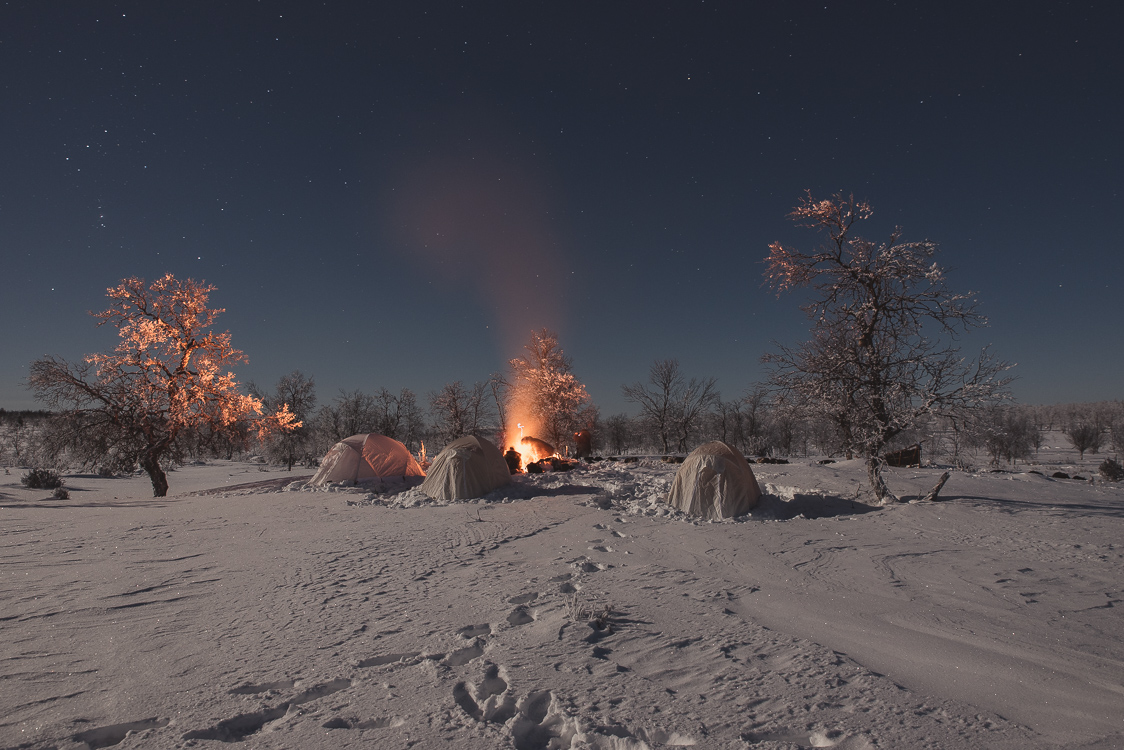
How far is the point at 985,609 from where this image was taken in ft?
17.7

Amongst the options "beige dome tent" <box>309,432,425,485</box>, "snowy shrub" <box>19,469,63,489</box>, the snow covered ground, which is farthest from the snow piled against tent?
"snowy shrub" <box>19,469,63,489</box>

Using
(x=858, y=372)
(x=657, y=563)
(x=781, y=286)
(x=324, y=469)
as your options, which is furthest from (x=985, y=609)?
→ (x=324, y=469)

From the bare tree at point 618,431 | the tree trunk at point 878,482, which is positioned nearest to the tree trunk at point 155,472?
the tree trunk at point 878,482

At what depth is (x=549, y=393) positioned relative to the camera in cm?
3291

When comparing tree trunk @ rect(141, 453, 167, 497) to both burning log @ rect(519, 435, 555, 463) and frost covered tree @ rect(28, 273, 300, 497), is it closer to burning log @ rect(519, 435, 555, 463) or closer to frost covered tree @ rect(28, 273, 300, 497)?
frost covered tree @ rect(28, 273, 300, 497)

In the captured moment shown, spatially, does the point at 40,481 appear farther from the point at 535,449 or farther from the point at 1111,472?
the point at 1111,472

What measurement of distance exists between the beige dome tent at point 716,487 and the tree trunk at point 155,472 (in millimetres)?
17938

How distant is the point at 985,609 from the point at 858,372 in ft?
23.9

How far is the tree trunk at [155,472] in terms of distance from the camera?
16.8 meters

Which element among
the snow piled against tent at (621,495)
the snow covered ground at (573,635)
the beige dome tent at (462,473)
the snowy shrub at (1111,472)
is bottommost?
the snowy shrub at (1111,472)

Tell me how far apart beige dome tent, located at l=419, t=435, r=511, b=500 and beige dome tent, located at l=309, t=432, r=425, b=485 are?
4.06 metres

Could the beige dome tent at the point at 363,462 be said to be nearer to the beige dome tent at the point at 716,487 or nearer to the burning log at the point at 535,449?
the burning log at the point at 535,449

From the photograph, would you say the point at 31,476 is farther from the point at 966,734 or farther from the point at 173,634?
the point at 966,734

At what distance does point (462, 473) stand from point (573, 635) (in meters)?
10.3
